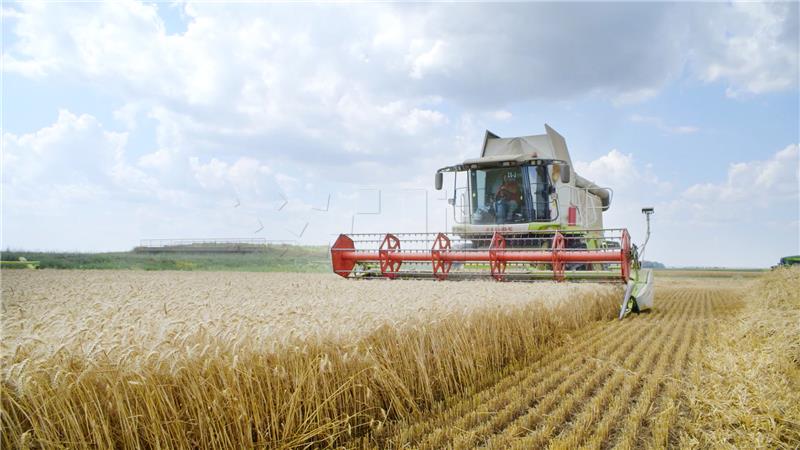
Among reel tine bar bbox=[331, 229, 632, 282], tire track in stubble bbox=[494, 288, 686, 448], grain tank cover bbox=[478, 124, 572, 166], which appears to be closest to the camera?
tire track in stubble bbox=[494, 288, 686, 448]

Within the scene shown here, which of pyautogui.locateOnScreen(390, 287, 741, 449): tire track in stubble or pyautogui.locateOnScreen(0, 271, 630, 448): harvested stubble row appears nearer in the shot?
pyautogui.locateOnScreen(0, 271, 630, 448): harvested stubble row

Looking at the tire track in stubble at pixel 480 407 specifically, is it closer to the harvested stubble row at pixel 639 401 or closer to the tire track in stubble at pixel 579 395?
the harvested stubble row at pixel 639 401

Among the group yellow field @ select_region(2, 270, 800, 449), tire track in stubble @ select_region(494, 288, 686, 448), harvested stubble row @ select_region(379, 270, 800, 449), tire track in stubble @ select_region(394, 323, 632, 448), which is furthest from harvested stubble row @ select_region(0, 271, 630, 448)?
tire track in stubble @ select_region(494, 288, 686, 448)

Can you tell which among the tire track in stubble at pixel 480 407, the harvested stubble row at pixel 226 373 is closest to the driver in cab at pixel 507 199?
the tire track in stubble at pixel 480 407

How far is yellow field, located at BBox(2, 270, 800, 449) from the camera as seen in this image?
2.17 meters

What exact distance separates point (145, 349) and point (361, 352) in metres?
1.23

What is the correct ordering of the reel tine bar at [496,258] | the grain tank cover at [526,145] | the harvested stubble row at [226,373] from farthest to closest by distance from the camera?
the grain tank cover at [526,145] < the reel tine bar at [496,258] < the harvested stubble row at [226,373]

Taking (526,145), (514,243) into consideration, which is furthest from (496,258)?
(526,145)

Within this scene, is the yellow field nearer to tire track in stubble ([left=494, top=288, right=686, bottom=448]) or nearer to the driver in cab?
tire track in stubble ([left=494, top=288, right=686, bottom=448])

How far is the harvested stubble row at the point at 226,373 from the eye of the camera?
82.4 inches

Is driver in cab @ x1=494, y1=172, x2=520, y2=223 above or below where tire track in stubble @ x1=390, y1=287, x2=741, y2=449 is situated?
above

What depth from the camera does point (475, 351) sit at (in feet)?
13.7

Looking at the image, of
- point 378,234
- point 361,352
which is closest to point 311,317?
point 361,352

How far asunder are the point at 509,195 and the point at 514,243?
1.08 m
